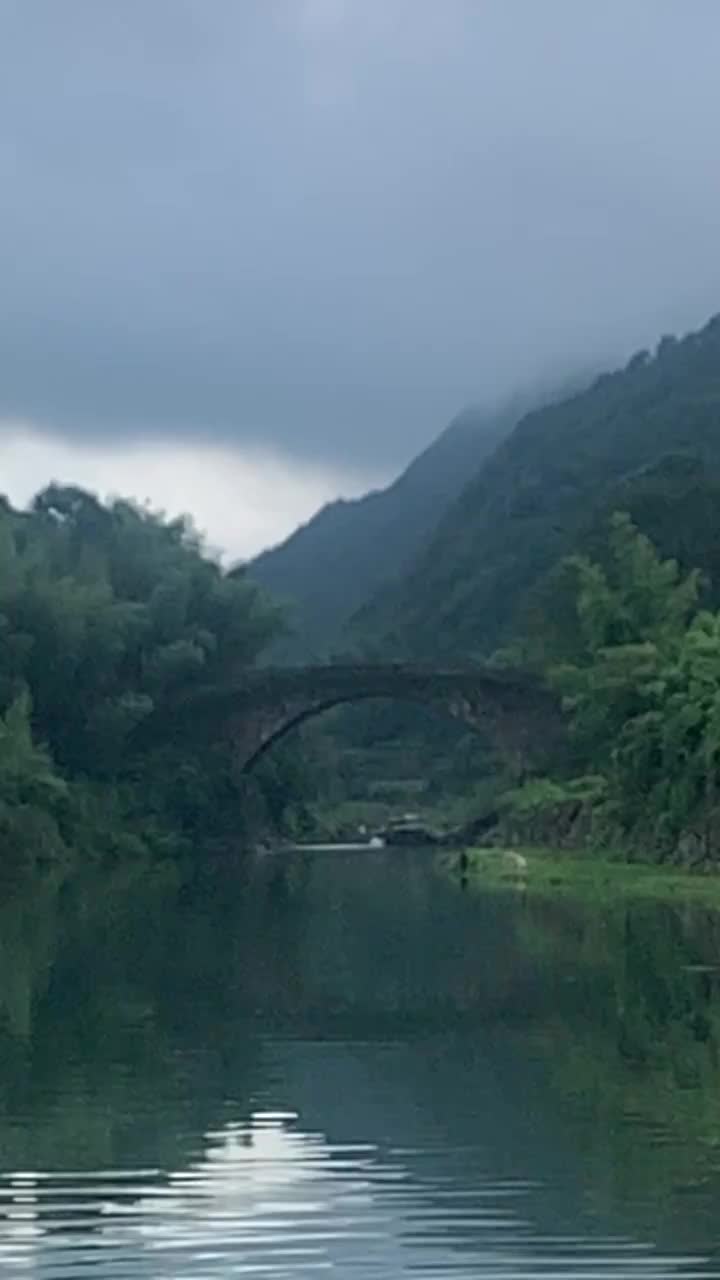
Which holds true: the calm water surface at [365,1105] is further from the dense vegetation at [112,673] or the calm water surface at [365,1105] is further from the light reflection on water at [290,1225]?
the dense vegetation at [112,673]

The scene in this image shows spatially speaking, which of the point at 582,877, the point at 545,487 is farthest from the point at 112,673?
the point at 545,487

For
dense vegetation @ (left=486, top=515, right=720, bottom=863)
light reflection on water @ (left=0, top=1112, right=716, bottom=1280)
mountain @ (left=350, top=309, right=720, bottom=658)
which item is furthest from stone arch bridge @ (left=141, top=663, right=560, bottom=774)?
light reflection on water @ (left=0, top=1112, right=716, bottom=1280)

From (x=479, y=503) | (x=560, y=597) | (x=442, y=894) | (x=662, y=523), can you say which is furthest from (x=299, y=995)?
(x=479, y=503)

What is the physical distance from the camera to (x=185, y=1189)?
14.3 m

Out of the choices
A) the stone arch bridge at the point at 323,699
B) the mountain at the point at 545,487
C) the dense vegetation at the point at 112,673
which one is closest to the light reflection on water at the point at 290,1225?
the dense vegetation at the point at 112,673

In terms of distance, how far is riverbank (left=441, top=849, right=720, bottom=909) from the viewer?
39.6m

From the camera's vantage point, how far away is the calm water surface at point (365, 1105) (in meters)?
12.8

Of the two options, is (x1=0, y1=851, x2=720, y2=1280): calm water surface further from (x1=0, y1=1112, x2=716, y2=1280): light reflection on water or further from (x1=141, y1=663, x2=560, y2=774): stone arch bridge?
(x1=141, y1=663, x2=560, y2=774): stone arch bridge

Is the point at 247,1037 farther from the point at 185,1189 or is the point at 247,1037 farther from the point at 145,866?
the point at 145,866

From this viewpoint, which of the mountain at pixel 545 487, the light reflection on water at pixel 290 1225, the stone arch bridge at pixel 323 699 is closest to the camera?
the light reflection on water at pixel 290 1225

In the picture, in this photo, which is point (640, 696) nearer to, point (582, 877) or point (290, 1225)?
point (582, 877)

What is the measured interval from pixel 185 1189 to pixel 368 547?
18244cm

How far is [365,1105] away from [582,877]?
87.2 ft

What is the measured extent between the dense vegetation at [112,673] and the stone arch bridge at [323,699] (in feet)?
1.97
